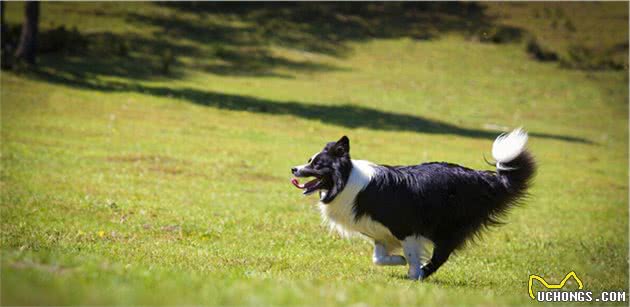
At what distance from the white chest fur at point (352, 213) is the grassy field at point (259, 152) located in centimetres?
65

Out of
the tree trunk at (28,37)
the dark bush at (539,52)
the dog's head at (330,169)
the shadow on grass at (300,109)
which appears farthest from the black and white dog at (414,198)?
the dark bush at (539,52)

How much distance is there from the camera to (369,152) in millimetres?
30328

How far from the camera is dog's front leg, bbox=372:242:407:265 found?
1148cm

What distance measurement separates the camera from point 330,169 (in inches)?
438

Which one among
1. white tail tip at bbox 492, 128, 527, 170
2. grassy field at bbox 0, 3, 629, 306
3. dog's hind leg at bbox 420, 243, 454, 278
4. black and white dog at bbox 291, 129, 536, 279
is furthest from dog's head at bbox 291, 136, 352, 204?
white tail tip at bbox 492, 128, 527, 170

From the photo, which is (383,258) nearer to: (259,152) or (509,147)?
(509,147)

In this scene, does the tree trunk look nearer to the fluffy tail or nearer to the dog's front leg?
the dog's front leg

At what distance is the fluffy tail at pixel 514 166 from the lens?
39.3 ft

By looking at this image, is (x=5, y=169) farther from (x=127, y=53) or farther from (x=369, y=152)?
(x=127, y=53)

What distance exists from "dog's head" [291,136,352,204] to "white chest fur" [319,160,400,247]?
11cm

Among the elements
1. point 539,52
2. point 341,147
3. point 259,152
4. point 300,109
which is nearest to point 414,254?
point 341,147

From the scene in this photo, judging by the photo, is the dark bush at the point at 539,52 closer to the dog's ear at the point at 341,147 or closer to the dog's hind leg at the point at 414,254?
the dog's hind leg at the point at 414,254

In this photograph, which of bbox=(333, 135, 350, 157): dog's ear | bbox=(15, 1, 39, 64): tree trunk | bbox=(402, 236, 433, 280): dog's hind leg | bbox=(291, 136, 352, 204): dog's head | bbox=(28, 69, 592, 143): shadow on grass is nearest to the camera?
bbox=(333, 135, 350, 157): dog's ear

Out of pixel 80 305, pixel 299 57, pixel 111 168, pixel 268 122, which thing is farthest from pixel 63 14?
pixel 80 305
